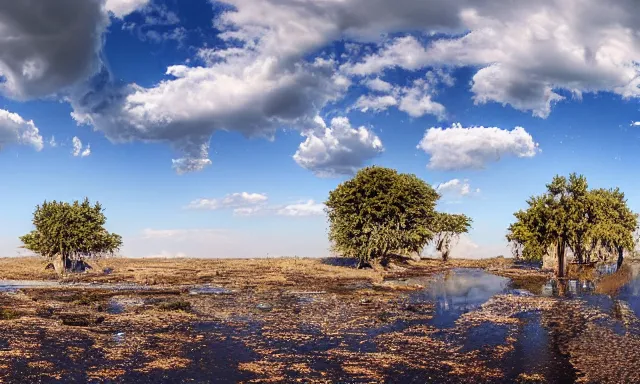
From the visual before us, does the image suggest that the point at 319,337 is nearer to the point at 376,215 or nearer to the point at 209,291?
the point at 209,291

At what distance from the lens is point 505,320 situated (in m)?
34.3

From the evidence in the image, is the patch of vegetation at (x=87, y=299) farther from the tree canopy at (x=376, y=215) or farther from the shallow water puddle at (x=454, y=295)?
the tree canopy at (x=376, y=215)

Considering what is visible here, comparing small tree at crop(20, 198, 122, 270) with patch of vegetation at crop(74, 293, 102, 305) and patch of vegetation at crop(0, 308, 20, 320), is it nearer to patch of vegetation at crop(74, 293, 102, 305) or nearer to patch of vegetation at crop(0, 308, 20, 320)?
patch of vegetation at crop(74, 293, 102, 305)

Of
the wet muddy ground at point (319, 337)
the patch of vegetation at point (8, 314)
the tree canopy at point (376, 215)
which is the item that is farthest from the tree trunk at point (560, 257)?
the patch of vegetation at point (8, 314)

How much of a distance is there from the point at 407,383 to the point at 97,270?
7118 centimetres

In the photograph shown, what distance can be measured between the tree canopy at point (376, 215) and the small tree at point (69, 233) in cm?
3776

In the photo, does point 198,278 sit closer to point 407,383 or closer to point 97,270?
point 97,270

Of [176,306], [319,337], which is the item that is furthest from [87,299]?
[319,337]

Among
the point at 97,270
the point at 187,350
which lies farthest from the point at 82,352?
the point at 97,270

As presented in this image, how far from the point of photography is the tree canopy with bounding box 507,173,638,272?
67625 millimetres

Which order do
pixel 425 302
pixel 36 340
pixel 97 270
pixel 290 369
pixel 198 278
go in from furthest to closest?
pixel 97 270, pixel 198 278, pixel 425 302, pixel 36 340, pixel 290 369

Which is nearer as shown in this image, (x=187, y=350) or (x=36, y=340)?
(x=187, y=350)

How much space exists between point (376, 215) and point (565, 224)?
2738cm

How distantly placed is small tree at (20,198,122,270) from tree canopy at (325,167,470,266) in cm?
3776
